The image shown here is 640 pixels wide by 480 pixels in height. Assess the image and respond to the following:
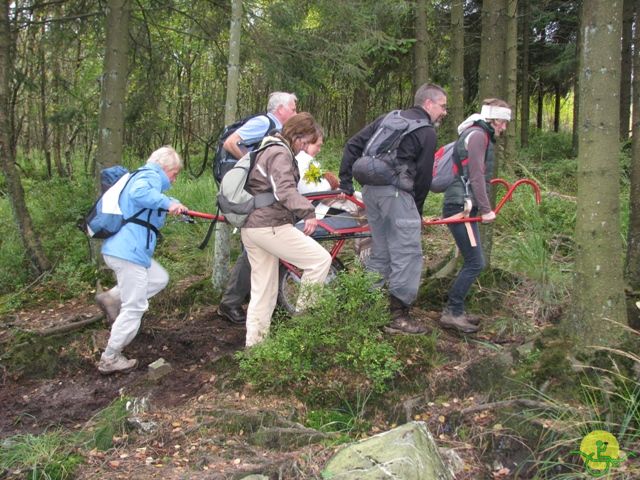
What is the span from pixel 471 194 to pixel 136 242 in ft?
9.59

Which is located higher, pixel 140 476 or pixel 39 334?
pixel 39 334

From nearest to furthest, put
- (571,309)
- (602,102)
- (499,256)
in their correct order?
(602,102) → (571,309) → (499,256)

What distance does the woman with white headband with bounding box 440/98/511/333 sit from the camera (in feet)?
16.0

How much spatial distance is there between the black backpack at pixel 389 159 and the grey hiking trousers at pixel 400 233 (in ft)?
0.34

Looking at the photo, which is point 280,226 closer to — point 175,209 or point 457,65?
point 175,209

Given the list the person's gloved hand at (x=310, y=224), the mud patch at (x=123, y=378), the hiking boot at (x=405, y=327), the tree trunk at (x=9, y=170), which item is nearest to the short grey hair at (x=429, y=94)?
the person's gloved hand at (x=310, y=224)

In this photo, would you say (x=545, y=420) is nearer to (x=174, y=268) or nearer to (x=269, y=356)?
(x=269, y=356)

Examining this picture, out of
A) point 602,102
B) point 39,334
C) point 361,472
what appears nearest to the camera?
point 361,472

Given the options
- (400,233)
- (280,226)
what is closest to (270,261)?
(280,226)

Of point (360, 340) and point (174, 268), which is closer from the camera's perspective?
point (360, 340)

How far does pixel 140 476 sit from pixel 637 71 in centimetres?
513

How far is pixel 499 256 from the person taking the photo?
669cm

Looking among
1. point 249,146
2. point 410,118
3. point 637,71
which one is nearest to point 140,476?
point 249,146

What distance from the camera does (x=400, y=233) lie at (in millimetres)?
4809
